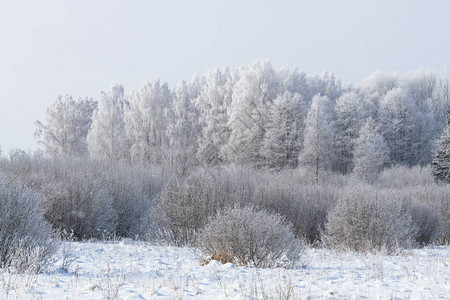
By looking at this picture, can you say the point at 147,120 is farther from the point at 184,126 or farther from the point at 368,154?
the point at 368,154

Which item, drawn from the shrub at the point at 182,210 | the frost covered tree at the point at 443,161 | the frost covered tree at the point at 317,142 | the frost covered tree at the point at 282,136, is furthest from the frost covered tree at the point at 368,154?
the shrub at the point at 182,210

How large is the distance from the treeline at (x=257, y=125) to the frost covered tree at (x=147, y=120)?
11 centimetres

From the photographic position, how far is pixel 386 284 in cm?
822

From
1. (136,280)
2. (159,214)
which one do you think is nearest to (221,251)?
(136,280)

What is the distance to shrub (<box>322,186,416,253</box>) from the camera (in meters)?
19.4

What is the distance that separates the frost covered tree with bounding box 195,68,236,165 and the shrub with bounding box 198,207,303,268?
36.1 m

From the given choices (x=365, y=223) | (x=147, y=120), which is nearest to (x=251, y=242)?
(x=365, y=223)

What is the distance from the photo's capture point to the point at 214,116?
52.4m

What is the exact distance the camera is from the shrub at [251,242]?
1109cm

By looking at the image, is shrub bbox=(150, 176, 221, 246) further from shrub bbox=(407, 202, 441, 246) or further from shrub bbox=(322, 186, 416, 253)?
shrub bbox=(407, 202, 441, 246)

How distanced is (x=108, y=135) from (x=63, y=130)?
937cm

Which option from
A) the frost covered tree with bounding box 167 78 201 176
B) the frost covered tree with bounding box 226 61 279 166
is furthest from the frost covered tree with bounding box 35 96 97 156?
the frost covered tree with bounding box 226 61 279 166

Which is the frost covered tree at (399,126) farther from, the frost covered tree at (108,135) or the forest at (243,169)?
the frost covered tree at (108,135)

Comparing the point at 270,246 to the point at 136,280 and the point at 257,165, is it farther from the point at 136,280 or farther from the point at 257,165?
the point at 257,165
